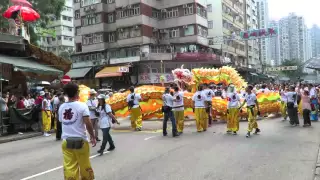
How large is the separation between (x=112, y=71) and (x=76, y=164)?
37354mm

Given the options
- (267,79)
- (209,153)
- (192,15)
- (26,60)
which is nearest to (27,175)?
(209,153)

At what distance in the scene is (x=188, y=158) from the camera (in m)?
8.48

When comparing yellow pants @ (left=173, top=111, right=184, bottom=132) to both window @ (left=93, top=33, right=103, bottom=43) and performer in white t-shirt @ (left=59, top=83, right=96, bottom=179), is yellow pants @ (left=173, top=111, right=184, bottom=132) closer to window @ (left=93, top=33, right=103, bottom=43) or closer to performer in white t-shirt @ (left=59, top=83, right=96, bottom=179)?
performer in white t-shirt @ (left=59, top=83, right=96, bottom=179)

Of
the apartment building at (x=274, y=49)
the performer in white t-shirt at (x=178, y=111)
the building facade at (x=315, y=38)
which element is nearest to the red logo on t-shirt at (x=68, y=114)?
the performer in white t-shirt at (x=178, y=111)

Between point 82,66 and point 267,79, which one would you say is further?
point 267,79

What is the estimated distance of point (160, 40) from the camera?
47.2 metres

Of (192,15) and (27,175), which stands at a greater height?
(192,15)

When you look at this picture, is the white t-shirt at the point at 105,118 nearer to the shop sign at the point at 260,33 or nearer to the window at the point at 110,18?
the shop sign at the point at 260,33

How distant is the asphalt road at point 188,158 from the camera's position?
7.01 m

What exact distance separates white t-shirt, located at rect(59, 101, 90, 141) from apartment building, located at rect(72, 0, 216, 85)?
35.7 m

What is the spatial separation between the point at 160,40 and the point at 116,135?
114 ft

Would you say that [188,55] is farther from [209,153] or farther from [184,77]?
[209,153]

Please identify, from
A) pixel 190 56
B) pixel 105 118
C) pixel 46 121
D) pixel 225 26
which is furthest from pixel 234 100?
pixel 225 26

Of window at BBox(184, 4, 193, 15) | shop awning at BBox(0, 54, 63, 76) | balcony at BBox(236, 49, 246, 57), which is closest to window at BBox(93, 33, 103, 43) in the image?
window at BBox(184, 4, 193, 15)
